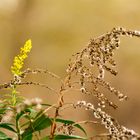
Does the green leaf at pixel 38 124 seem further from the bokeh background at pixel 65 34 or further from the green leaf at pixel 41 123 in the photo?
the bokeh background at pixel 65 34

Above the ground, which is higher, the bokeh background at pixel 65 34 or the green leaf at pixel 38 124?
the bokeh background at pixel 65 34

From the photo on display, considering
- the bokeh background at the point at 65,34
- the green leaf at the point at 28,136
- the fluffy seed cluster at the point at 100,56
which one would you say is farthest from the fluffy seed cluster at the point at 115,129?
the bokeh background at the point at 65,34

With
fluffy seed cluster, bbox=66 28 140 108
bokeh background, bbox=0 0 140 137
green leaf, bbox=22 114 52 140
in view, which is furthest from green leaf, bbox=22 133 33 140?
bokeh background, bbox=0 0 140 137

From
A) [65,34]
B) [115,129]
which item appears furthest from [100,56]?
[65,34]

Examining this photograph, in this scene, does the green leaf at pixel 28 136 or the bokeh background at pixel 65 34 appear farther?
the bokeh background at pixel 65 34

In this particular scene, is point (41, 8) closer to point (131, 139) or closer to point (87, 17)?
point (87, 17)

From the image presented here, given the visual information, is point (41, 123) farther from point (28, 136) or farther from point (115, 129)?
point (115, 129)

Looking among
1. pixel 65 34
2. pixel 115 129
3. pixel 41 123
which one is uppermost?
pixel 65 34

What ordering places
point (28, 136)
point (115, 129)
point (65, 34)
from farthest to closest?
point (65, 34)
point (28, 136)
point (115, 129)
